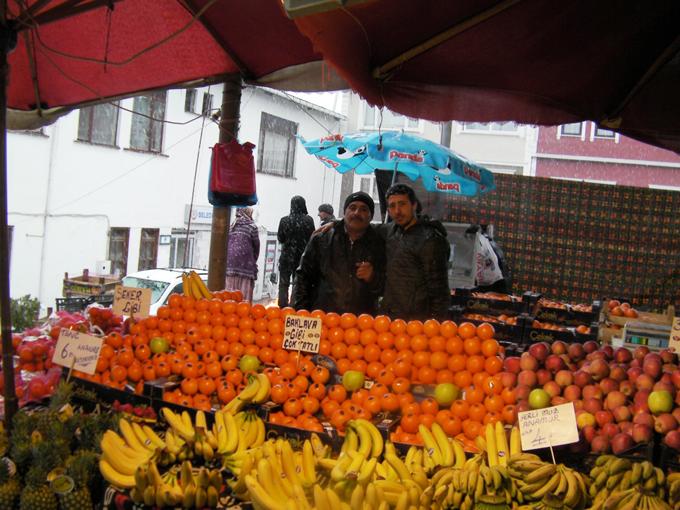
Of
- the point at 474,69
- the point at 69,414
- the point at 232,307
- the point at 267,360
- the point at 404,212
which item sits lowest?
the point at 69,414

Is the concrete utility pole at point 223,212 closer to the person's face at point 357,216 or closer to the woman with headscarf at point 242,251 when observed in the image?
the person's face at point 357,216

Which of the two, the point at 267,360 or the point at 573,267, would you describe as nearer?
the point at 267,360

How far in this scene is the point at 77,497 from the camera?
8.14 ft

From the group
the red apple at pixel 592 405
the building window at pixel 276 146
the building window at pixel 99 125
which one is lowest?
the red apple at pixel 592 405

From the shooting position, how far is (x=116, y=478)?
2488mm

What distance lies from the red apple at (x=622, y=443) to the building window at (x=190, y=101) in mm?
11991

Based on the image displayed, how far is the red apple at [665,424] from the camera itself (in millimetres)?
2475

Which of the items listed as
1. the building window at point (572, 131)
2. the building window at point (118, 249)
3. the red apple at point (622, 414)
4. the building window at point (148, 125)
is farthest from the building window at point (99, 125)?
the building window at point (572, 131)

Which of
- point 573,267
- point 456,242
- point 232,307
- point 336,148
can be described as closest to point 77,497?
point 232,307

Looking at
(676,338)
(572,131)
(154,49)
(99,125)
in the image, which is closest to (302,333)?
(676,338)

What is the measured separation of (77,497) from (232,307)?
1364 millimetres

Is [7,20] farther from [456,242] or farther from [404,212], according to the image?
[456,242]

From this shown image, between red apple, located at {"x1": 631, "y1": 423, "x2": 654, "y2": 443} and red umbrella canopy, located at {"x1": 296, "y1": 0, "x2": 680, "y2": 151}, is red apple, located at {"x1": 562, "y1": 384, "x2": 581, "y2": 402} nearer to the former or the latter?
red apple, located at {"x1": 631, "y1": 423, "x2": 654, "y2": 443}

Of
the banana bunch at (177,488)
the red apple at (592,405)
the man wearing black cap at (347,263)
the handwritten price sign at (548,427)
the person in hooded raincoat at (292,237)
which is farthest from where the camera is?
the person in hooded raincoat at (292,237)
